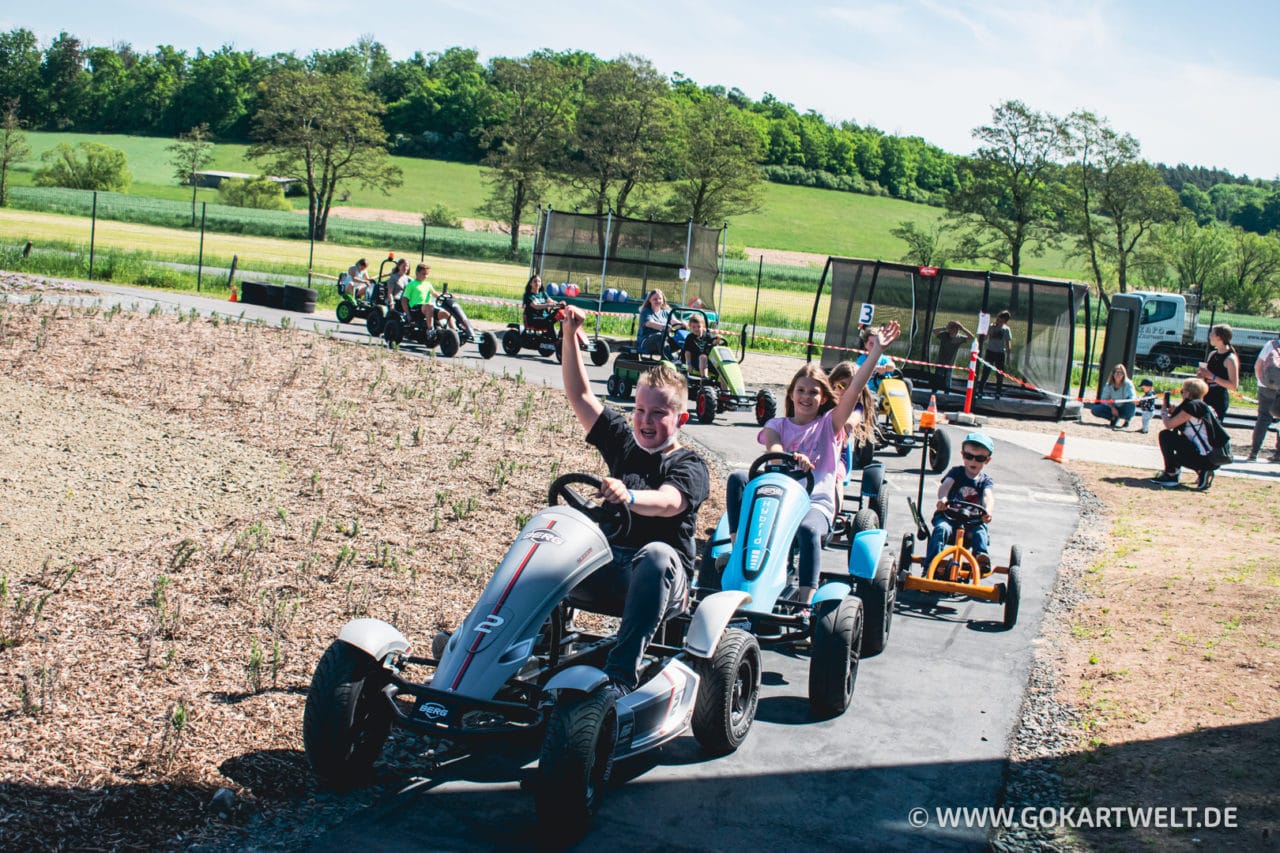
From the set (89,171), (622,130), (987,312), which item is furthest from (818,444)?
(89,171)

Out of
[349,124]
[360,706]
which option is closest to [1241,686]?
[360,706]

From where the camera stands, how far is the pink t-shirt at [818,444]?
7.34m

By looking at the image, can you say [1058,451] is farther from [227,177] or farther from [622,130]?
[227,177]

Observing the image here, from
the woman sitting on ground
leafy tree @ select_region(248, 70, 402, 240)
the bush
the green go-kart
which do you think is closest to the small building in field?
the bush

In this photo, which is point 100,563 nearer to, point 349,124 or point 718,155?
point 718,155

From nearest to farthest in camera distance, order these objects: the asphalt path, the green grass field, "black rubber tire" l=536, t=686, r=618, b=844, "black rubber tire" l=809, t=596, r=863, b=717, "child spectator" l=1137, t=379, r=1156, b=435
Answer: "black rubber tire" l=536, t=686, r=618, b=844 < the asphalt path < "black rubber tire" l=809, t=596, r=863, b=717 < "child spectator" l=1137, t=379, r=1156, b=435 < the green grass field

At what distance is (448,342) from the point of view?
19.1 m

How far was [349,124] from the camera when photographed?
7256cm

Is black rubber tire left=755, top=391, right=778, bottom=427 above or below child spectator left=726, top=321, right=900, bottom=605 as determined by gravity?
below

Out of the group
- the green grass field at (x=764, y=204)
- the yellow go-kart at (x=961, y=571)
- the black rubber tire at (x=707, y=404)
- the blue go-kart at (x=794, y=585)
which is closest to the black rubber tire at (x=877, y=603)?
the blue go-kart at (x=794, y=585)

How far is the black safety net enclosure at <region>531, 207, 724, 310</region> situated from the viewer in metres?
26.8

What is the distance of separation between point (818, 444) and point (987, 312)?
14054 millimetres

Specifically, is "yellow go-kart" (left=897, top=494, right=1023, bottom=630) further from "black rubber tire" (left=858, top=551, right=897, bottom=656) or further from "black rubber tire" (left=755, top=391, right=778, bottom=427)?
"black rubber tire" (left=755, top=391, right=778, bottom=427)

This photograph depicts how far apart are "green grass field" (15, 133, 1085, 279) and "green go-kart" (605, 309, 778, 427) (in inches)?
2816
